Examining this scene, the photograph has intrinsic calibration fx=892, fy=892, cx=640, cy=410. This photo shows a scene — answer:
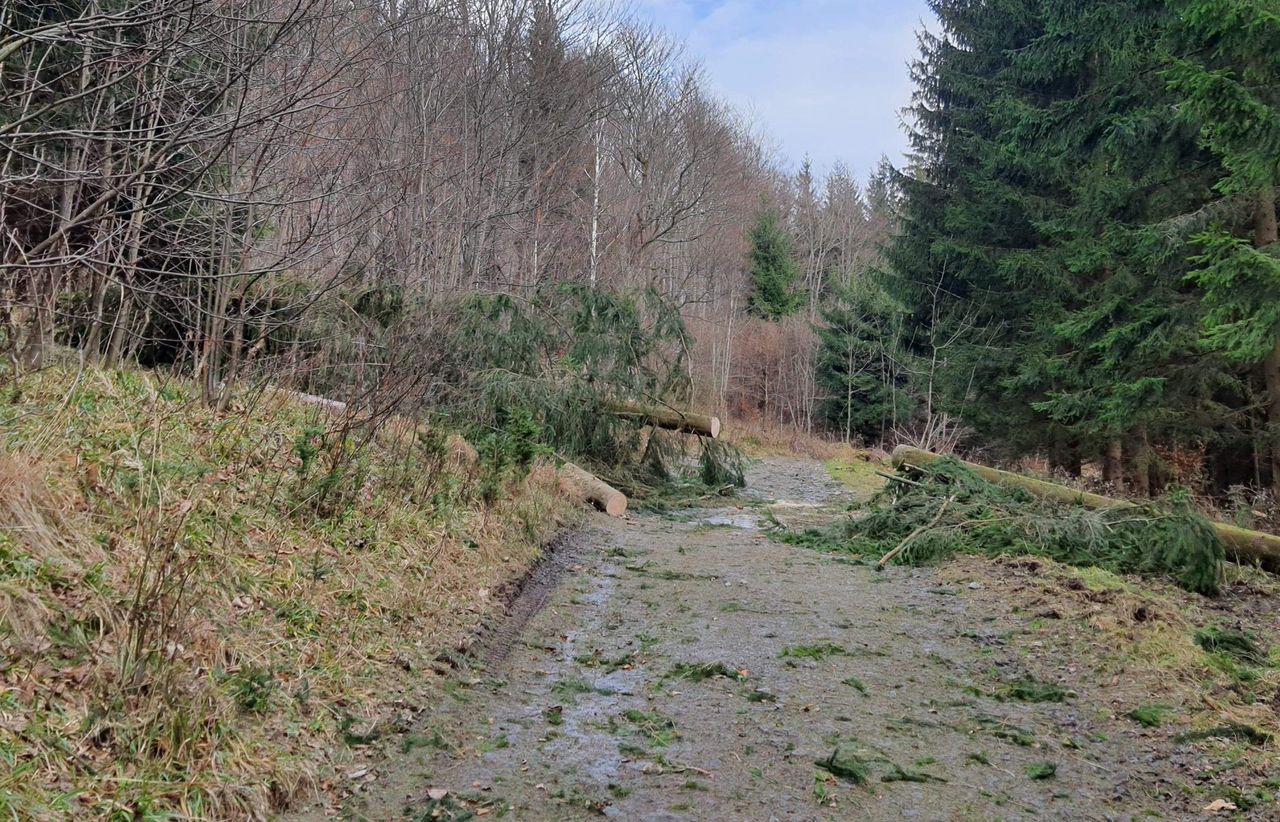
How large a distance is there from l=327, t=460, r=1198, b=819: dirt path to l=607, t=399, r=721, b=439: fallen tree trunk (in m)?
5.00

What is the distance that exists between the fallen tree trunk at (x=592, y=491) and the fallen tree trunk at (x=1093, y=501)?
3.91 m

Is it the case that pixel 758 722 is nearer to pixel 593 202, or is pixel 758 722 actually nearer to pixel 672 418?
pixel 672 418

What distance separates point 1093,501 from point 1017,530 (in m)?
1.47

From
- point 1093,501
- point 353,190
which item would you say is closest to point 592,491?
point 353,190

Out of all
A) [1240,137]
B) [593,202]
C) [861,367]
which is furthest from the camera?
[861,367]

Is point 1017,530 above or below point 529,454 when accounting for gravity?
below

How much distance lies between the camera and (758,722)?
478 cm

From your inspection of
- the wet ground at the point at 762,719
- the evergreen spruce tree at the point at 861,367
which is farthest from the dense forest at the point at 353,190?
the wet ground at the point at 762,719

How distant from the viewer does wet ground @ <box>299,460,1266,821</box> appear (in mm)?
3869

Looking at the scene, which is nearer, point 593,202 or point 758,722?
point 758,722

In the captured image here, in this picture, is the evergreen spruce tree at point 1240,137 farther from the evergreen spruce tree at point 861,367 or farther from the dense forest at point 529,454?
the evergreen spruce tree at point 861,367

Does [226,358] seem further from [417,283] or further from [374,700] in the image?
[374,700]

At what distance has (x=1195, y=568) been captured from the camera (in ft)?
25.0

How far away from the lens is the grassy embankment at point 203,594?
132 inches
